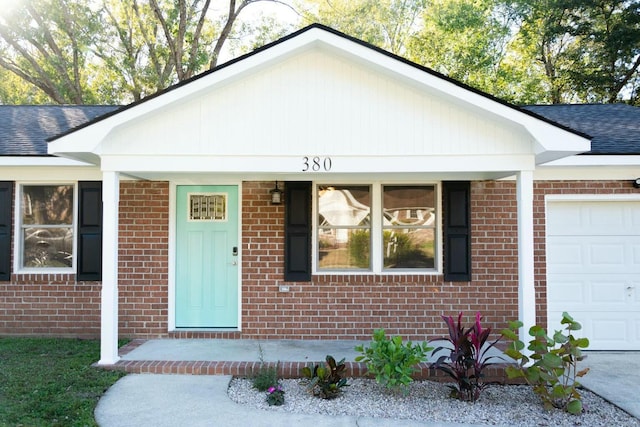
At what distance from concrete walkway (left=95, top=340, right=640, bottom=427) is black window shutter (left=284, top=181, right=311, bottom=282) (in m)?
1.03

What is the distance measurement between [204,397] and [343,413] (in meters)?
1.49

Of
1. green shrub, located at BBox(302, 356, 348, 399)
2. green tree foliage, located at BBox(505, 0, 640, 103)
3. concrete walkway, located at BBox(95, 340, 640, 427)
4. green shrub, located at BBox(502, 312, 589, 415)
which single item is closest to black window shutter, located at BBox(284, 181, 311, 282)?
concrete walkway, located at BBox(95, 340, 640, 427)

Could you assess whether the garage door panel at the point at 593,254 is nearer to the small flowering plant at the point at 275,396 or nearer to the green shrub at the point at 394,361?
the green shrub at the point at 394,361

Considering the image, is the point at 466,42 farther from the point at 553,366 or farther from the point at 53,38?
the point at 553,366

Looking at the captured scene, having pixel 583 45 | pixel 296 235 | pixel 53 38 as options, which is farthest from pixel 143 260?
pixel 583 45

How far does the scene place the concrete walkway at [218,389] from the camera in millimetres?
4730

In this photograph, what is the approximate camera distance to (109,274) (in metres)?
6.09

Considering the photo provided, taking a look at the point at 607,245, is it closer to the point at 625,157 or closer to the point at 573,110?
the point at 625,157

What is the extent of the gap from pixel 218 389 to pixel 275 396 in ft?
2.45

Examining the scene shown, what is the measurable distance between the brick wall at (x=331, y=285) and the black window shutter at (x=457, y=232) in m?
0.13

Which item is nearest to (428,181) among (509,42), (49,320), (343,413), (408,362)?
(408,362)

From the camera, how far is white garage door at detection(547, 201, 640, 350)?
24.3ft

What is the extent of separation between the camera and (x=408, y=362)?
5180mm

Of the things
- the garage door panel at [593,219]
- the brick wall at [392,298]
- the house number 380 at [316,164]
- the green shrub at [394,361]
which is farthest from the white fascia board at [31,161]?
the garage door panel at [593,219]
